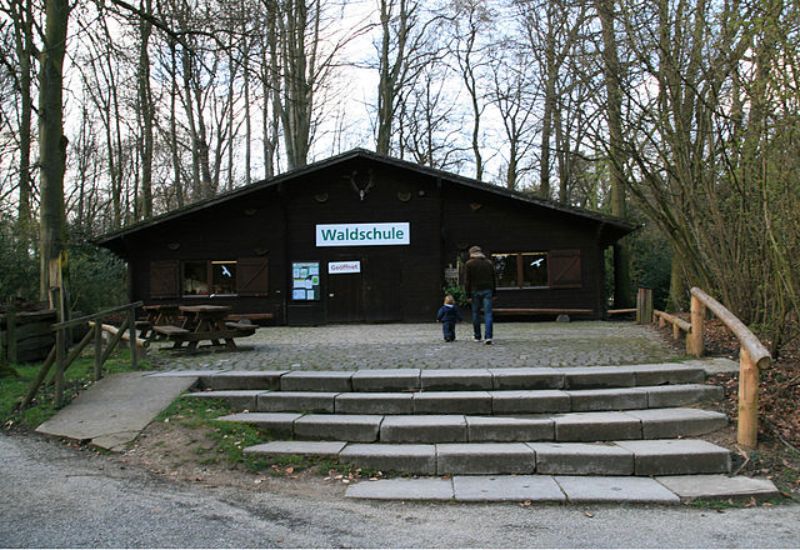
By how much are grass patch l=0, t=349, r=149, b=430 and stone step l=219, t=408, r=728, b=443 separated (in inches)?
106

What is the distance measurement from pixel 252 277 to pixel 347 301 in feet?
9.36

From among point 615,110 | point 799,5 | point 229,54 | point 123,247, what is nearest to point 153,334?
point 229,54

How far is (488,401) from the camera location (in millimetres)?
6195

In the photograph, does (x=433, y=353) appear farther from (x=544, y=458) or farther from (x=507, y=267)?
(x=507, y=267)

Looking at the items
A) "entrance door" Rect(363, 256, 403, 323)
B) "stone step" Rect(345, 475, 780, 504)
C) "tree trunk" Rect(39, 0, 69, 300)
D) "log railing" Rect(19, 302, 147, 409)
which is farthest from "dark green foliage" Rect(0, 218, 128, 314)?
"stone step" Rect(345, 475, 780, 504)

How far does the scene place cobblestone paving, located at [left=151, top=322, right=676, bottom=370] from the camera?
7969 mm

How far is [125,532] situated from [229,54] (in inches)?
301

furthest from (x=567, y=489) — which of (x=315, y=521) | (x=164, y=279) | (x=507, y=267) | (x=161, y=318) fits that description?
(x=164, y=279)

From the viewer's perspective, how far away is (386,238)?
17469 millimetres

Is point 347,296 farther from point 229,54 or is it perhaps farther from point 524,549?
point 524,549

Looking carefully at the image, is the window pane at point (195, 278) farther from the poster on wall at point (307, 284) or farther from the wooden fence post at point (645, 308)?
the wooden fence post at point (645, 308)

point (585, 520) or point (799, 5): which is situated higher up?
point (799, 5)

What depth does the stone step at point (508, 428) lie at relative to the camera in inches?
221

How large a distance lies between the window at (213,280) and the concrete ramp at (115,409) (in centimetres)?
1039
